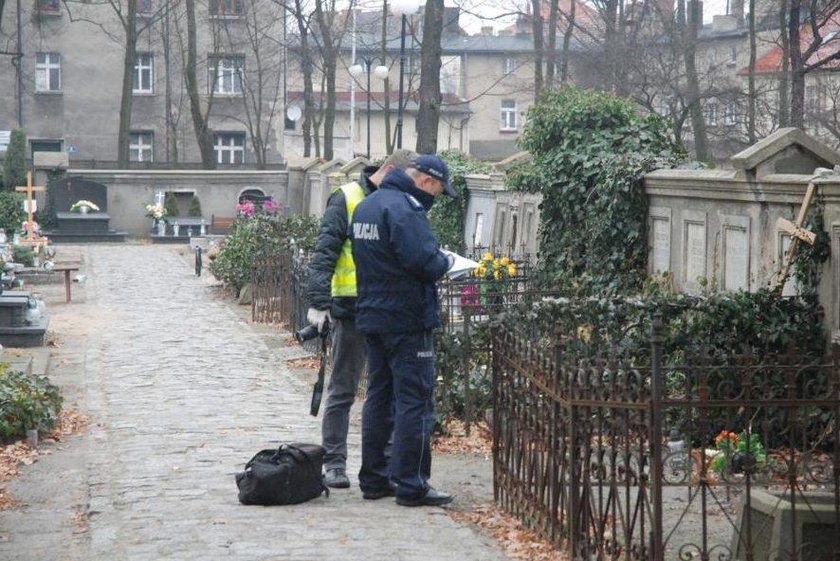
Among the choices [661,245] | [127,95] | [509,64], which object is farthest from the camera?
[509,64]

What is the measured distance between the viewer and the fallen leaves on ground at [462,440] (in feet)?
33.2

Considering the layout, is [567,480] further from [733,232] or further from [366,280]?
[733,232]

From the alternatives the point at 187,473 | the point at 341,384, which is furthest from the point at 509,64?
the point at 341,384

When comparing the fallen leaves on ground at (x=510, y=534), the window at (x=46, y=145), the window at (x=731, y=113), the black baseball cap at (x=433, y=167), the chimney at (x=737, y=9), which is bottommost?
the fallen leaves on ground at (x=510, y=534)

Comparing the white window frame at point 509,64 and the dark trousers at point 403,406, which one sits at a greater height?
the white window frame at point 509,64

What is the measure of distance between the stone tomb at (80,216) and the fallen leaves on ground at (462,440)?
28327mm

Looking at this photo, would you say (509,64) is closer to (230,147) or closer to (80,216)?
(230,147)

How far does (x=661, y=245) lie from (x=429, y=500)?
796 centimetres

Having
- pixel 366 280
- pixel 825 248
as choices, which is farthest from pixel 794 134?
pixel 366 280

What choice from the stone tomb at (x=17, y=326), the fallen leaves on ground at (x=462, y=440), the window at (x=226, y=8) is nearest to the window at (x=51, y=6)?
the window at (x=226, y=8)

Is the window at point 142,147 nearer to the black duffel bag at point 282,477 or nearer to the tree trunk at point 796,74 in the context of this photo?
the tree trunk at point 796,74

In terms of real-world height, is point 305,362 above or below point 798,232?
below

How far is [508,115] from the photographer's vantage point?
84938 millimetres

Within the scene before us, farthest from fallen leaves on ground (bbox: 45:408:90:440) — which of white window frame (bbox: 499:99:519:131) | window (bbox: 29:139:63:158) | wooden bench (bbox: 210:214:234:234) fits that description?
white window frame (bbox: 499:99:519:131)
